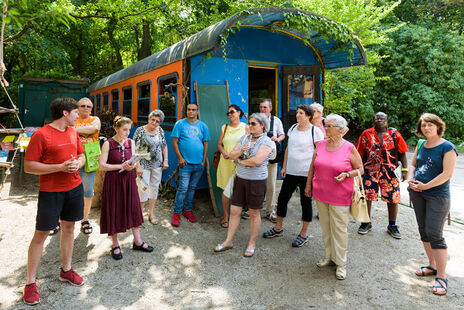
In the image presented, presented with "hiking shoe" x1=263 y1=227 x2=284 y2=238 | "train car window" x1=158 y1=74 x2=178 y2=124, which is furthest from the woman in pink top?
"train car window" x1=158 y1=74 x2=178 y2=124

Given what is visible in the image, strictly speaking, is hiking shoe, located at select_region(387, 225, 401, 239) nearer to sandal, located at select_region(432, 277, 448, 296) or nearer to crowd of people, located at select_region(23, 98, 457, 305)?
crowd of people, located at select_region(23, 98, 457, 305)

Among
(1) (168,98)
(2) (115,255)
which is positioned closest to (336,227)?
(2) (115,255)

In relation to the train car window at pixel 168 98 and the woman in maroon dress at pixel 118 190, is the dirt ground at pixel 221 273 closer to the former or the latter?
the woman in maroon dress at pixel 118 190

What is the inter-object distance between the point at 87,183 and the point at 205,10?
14730 mm

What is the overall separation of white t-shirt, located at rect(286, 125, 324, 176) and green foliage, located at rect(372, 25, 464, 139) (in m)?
14.4

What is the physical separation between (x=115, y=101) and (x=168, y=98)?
507cm

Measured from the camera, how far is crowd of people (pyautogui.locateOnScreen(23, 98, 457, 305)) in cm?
296

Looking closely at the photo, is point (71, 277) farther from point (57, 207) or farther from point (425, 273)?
point (425, 273)

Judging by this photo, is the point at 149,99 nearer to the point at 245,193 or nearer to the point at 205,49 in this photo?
the point at 205,49

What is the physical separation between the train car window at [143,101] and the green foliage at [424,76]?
1342cm

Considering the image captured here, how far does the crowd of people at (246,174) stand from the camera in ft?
9.71

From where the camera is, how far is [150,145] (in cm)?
477

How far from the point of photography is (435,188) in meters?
3.33

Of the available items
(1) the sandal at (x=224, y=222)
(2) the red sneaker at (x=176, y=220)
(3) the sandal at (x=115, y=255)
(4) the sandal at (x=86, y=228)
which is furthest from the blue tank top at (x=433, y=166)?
(4) the sandal at (x=86, y=228)
